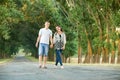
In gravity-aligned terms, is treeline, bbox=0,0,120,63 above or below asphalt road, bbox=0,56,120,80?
above

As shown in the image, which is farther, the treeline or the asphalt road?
the treeline

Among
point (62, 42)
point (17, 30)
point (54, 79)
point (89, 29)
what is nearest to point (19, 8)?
point (17, 30)

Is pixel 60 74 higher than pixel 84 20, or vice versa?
pixel 84 20

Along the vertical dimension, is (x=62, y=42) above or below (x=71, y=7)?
below

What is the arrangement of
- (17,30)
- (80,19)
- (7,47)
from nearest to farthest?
(80,19), (17,30), (7,47)

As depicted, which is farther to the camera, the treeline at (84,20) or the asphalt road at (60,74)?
the treeline at (84,20)

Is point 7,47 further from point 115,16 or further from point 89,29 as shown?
point 115,16

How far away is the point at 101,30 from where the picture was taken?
41000mm

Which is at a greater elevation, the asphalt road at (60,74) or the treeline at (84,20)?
the treeline at (84,20)

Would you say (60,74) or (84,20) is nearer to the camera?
(60,74)

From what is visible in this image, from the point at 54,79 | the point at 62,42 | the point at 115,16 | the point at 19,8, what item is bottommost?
the point at 54,79

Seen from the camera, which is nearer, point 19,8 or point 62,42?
point 62,42

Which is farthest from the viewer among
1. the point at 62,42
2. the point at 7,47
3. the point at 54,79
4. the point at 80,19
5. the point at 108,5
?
the point at 7,47

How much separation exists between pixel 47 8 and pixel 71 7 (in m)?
13.9
